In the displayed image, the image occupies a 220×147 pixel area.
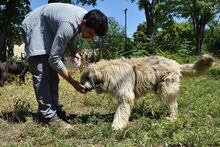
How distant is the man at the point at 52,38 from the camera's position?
18.4 feet

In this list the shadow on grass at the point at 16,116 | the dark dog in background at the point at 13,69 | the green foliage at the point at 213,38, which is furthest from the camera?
the green foliage at the point at 213,38

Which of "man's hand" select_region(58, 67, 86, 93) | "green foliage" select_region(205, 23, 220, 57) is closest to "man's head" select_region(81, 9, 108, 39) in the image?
"man's hand" select_region(58, 67, 86, 93)

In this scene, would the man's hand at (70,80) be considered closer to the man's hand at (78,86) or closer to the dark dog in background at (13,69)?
the man's hand at (78,86)

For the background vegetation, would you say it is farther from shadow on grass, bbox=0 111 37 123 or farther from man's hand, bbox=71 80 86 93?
man's hand, bbox=71 80 86 93

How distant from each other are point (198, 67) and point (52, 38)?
2.66 meters

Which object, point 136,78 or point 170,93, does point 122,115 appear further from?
point 170,93

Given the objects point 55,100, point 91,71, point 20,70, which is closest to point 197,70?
point 91,71

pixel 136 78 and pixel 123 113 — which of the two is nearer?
pixel 123 113

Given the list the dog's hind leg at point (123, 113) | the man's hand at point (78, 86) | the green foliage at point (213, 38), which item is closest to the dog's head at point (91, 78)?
the man's hand at point (78, 86)

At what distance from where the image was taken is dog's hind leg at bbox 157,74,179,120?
6.79 m

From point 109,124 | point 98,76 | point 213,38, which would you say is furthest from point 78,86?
point 213,38

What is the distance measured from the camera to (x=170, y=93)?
6789 millimetres

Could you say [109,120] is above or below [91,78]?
below

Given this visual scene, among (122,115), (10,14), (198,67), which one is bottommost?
(122,115)
